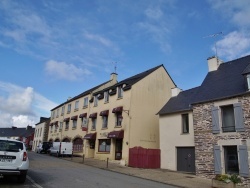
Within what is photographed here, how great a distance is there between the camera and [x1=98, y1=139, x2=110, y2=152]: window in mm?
26784

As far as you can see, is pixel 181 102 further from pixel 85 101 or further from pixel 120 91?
pixel 85 101

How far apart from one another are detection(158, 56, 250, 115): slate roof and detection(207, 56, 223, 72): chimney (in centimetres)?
35

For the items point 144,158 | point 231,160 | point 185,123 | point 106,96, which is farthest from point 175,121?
point 106,96

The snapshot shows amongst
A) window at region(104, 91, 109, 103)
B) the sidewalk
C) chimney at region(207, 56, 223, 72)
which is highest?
chimney at region(207, 56, 223, 72)

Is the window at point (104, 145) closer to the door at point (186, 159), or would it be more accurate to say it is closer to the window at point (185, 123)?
the door at point (186, 159)

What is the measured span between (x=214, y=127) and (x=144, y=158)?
763 centimetres

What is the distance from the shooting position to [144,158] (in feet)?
72.3

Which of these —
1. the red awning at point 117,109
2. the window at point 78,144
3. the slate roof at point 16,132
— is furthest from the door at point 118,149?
the slate roof at point 16,132

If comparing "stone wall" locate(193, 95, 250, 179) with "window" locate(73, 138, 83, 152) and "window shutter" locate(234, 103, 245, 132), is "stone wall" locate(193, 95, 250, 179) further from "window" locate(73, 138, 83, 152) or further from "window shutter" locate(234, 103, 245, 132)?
"window" locate(73, 138, 83, 152)

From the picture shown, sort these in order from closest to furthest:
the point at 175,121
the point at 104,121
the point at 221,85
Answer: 1. the point at 221,85
2. the point at 175,121
3. the point at 104,121

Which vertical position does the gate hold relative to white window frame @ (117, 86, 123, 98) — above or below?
below

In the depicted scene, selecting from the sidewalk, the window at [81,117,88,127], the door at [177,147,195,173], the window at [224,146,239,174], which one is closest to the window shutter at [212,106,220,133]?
the window at [224,146,239,174]

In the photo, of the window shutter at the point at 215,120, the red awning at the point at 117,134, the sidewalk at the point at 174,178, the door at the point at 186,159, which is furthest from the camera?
the red awning at the point at 117,134

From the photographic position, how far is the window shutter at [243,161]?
47.6ft
